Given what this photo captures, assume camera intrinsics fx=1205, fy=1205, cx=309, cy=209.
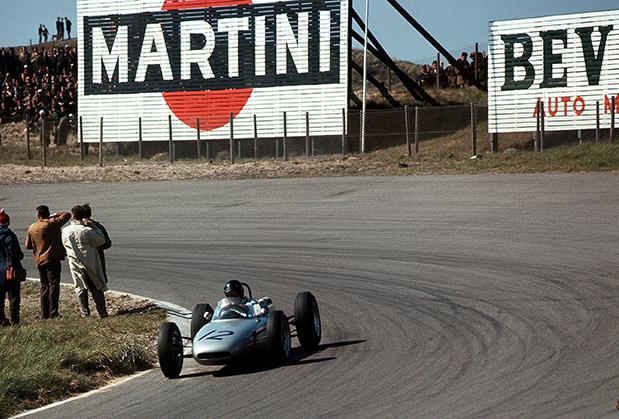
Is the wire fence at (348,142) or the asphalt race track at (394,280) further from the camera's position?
the wire fence at (348,142)

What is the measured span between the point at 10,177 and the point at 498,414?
3606 centimetres

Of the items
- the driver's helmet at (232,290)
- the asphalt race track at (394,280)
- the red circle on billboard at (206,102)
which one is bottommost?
the asphalt race track at (394,280)

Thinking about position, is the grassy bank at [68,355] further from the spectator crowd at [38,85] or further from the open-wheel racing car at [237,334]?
the spectator crowd at [38,85]

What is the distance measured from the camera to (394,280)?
715 inches

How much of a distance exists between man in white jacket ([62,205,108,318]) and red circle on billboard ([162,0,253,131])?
30339 mm

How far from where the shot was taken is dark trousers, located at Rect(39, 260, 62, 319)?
57.6 feet

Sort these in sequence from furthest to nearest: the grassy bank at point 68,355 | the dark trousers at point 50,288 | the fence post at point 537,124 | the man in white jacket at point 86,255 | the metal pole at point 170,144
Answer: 1. the metal pole at point 170,144
2. the fence post at point 537,124
3. the dark trousers at point 50,288
4. the man in white jacket at point 86,255
5. the grassy bank at point 68,355

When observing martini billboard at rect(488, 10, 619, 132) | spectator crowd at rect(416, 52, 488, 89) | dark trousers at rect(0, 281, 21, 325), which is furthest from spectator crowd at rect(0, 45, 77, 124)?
dark trousers at rect(0, 281, 21, 325)

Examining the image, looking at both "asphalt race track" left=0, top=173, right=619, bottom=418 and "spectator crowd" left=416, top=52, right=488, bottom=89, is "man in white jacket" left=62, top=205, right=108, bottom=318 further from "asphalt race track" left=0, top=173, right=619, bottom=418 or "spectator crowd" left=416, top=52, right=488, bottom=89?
"spectator crowd" left=416, top=52, right=488, bottom=89

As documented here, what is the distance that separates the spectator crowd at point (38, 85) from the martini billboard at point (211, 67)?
5192 millimetres

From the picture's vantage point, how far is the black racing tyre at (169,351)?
12.1m

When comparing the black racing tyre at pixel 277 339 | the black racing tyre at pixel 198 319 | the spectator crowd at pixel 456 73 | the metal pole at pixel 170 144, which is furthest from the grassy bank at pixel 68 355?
the spectator crowd at pixel 456 73

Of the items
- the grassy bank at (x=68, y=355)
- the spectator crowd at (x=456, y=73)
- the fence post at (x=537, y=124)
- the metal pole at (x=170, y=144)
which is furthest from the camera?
the spectator crowd at (x=456, y=73)

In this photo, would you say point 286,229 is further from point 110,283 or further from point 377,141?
point 377,141
